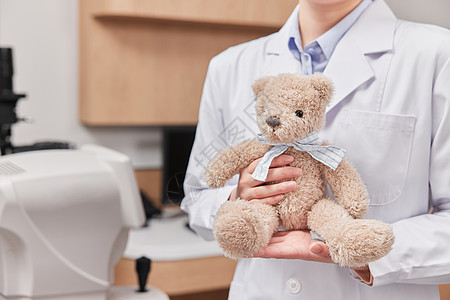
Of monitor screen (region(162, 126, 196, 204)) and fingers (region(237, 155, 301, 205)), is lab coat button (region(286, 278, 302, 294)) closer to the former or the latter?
fingers (region(237, 155, 301, 205))

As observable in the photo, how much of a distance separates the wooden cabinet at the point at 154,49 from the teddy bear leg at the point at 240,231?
1.24 m

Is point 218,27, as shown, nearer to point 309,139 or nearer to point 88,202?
point 88,202

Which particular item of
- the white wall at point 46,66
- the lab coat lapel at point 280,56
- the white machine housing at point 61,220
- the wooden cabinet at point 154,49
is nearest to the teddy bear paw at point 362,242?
the lab coat lapel at point 280,56

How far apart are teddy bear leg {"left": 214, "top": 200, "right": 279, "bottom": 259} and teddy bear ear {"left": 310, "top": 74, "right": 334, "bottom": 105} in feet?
0.54

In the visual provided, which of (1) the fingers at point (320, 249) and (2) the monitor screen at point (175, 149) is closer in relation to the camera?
(1) the fingers at point (320, 249)

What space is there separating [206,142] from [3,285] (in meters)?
0.42

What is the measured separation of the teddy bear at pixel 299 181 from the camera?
59 cm

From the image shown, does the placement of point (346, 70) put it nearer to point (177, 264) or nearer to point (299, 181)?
point (299, 181)

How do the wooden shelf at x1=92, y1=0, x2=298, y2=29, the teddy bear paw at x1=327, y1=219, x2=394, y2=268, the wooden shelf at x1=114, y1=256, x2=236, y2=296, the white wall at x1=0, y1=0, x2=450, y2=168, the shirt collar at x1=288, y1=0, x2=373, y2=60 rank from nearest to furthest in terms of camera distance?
1. the teddy bear paw at x1=327, y1=219, x2=394, y2=268
2. the shirt collar at x1=288, y1=0, x2=373, y2=60
3. the wooden shelf at x1=114, y1=256, x2=236, y2=296
4. the wooden shelf at x1=92, y1=0, x2=298, y2=29
5. the white wall at x1=0, y1=0, x2=450, y2=168

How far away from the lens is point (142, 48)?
196 cm

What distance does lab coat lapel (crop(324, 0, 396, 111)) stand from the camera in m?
0.77

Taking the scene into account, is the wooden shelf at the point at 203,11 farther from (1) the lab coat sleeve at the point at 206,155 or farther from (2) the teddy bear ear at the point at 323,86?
(2) the teddy bear ear at the point at 323,86

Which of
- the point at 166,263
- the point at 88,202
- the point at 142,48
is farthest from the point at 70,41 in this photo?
the point at 88,202

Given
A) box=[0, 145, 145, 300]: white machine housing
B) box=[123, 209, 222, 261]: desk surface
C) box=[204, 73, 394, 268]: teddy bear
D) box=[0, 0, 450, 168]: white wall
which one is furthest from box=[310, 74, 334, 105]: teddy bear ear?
box=[0, 0, 450, 168]: white wall
